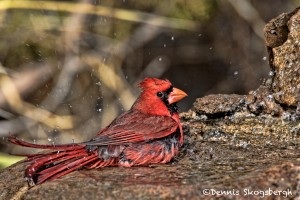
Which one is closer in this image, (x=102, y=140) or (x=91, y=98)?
(x=102, y=140)

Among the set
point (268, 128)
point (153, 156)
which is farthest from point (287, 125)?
point (153, 156)

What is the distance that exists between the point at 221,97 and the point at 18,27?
14.0ft

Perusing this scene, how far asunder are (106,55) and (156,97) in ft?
14.0

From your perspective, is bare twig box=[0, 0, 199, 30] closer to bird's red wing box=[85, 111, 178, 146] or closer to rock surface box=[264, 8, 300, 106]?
rock surface box=[264, 8, 300, 106]

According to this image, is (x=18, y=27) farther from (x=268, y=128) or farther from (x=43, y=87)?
(x=268, y=128)

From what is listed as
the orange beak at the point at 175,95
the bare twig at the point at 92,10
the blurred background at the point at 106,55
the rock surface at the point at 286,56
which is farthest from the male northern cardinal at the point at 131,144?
the bare twig at the point at 92,10

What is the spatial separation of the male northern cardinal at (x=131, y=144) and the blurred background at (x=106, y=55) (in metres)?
3.78

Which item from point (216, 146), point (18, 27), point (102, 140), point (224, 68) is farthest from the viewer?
point (224, 68)

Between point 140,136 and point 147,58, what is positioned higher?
point 147,58

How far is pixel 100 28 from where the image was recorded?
360 inches

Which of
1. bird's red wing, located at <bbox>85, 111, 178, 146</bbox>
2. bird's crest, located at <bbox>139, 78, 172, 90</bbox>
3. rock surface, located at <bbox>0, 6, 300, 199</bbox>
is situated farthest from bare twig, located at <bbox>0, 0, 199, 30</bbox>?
bird's red wing, located at <bbox>85, 111, 178, 146</bbox>

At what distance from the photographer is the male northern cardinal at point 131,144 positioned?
14.0 ft

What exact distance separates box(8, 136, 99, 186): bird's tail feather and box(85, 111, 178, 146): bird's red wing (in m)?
0.09

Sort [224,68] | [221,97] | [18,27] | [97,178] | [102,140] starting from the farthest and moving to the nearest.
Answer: [224,68], [18,27], [221,97], [102,140], [97,178]
